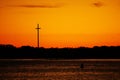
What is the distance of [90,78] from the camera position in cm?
10319

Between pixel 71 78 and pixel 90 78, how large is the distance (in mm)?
2974

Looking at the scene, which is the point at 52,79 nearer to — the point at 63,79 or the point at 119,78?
the point at 63,79

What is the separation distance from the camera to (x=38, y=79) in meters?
101

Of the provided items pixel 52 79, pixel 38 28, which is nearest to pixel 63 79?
pixel 52 79

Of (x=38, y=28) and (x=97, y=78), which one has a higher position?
(x=38, y=28)

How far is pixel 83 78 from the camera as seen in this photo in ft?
340

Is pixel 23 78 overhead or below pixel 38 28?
below

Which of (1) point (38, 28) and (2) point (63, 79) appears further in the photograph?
(1) point (38, 28)

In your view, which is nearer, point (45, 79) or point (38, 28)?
point (45, 79)

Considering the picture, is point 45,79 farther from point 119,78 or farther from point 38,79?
point 119,78

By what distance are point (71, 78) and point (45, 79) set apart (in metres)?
4.14

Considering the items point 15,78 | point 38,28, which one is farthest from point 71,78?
point 38,28

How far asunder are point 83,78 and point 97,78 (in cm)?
211

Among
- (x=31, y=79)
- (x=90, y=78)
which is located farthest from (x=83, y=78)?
(x=31, y=79)
